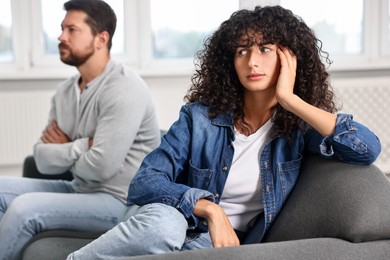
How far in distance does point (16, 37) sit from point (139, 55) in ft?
2.56

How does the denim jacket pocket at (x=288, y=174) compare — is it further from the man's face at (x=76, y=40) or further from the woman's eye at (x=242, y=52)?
the man's face at (x=76, y=40)

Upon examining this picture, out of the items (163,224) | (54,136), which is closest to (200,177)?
(163,224)

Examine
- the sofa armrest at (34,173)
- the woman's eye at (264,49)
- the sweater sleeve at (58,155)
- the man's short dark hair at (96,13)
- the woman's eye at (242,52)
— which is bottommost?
the sofa armrest at (34,173)

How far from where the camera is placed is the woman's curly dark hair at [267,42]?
79.3 inches

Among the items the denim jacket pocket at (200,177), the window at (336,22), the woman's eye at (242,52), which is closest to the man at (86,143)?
the denim jacket pocket at (200,177)

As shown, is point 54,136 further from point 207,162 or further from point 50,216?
point 207,162

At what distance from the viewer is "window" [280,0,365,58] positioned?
4.82 meters

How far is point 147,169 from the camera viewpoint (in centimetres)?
201

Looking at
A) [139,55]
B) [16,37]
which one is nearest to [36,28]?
[16,37]

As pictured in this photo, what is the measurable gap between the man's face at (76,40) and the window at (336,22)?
216 cm

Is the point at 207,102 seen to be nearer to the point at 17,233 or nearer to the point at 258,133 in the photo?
the point at 258,133

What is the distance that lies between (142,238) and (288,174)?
0.51 metres

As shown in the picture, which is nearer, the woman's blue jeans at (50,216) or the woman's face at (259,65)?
the woman's face at (259,65)

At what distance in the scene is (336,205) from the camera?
1832 millimetres
